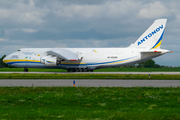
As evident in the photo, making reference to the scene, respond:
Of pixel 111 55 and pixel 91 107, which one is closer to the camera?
pixel 91 107

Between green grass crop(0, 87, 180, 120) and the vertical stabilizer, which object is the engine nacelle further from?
green grass crop(0, 87, 180, 120)

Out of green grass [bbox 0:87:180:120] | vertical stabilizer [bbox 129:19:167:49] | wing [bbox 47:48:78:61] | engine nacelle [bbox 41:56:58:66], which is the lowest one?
green grass [bbox 0:87:180:120]

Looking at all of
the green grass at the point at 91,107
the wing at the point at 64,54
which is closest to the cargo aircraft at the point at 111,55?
the wing at the point at 64,54

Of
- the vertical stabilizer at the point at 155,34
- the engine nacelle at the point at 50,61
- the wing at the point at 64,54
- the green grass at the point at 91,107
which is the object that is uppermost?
the vertical stabilizer at the point at 155,34

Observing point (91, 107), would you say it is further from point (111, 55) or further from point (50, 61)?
point (111, 55)

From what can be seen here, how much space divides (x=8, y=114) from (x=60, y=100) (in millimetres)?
3599

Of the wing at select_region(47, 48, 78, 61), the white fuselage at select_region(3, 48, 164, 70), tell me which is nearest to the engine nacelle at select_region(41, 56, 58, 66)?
the wing at select_region(47, 48, 78, 61)

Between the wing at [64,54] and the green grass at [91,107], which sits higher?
the wing at [64,54]

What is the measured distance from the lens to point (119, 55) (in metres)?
41.4

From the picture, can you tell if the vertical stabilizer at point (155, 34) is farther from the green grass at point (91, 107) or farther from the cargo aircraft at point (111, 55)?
the green grass at point (91, 107)

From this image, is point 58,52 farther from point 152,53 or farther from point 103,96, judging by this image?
point 103,96

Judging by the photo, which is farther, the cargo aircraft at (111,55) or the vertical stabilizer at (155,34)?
the vertical stabilizer at (155,34)

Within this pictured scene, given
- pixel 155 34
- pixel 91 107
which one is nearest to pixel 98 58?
pixel 155 34

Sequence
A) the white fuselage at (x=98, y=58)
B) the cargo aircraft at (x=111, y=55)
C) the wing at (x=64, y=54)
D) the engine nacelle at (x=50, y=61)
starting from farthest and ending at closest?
the white fuselage at (x=98, y=58)
the cargo aircraft at (x=111, y=55)
the engine nacelle at (x=50, y=61)
the wing at (x=64, y=54)
